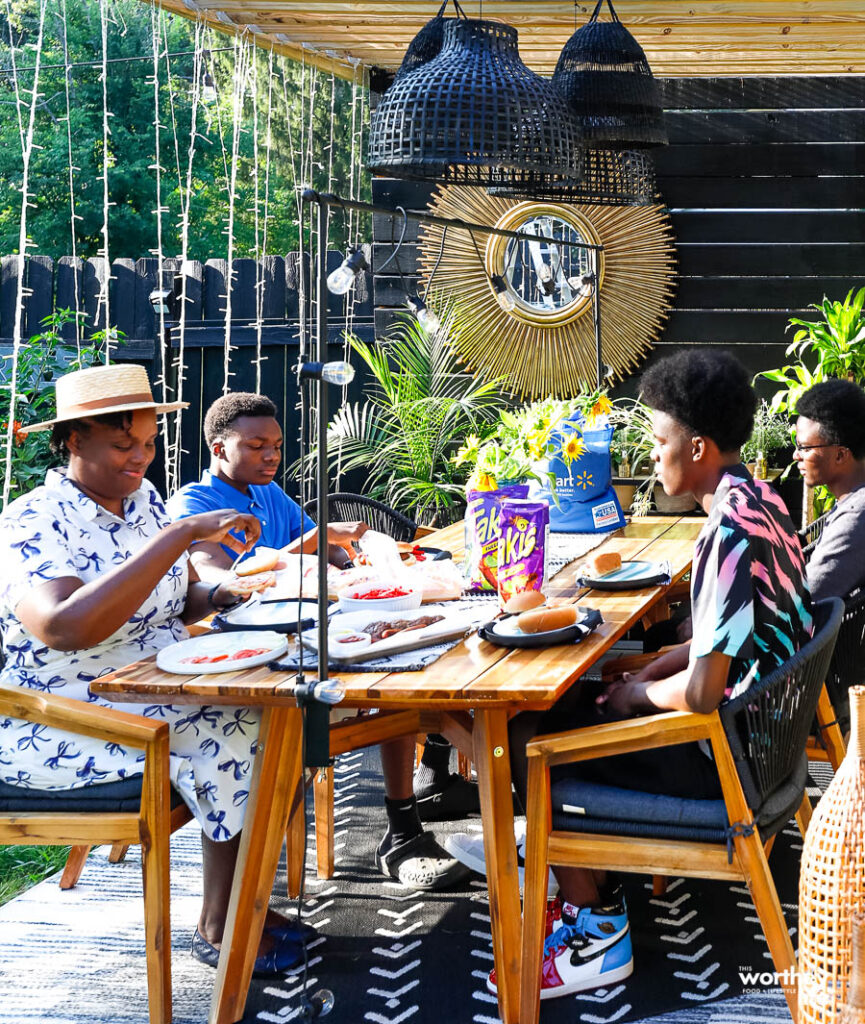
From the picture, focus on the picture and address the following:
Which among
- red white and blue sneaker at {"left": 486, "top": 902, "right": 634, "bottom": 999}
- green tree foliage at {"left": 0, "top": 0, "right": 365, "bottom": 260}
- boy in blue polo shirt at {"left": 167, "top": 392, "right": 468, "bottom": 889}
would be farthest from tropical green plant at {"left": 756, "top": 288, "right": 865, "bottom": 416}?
green tree foliage at {"left": 0, "top": 0, "right": 365, "bottom": 260}

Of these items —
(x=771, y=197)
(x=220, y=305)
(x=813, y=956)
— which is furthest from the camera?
(x=220, y=305)

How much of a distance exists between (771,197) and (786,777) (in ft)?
14.4

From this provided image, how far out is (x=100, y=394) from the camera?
2.62m

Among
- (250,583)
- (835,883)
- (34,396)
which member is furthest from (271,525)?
(34,396)

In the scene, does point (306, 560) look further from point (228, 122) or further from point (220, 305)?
point (228, 122)

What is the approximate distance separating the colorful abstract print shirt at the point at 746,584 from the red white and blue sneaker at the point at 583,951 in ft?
2.06

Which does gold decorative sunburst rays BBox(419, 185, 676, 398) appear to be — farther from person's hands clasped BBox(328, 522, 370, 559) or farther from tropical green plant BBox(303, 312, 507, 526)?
person's hands clasped BBox(328, 522, 370, 559)

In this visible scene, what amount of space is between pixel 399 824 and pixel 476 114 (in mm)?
1855

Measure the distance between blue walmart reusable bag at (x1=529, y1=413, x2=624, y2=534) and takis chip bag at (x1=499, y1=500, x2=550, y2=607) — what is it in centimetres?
94

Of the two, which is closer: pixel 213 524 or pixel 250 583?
pixel 213 524

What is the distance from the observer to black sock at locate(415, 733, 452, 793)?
3.60 meters

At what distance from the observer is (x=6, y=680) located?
2484 mm

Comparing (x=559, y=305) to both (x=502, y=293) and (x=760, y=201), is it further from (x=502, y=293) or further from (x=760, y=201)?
(x=760, y=201)

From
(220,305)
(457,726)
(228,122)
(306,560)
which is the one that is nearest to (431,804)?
(306,560)
